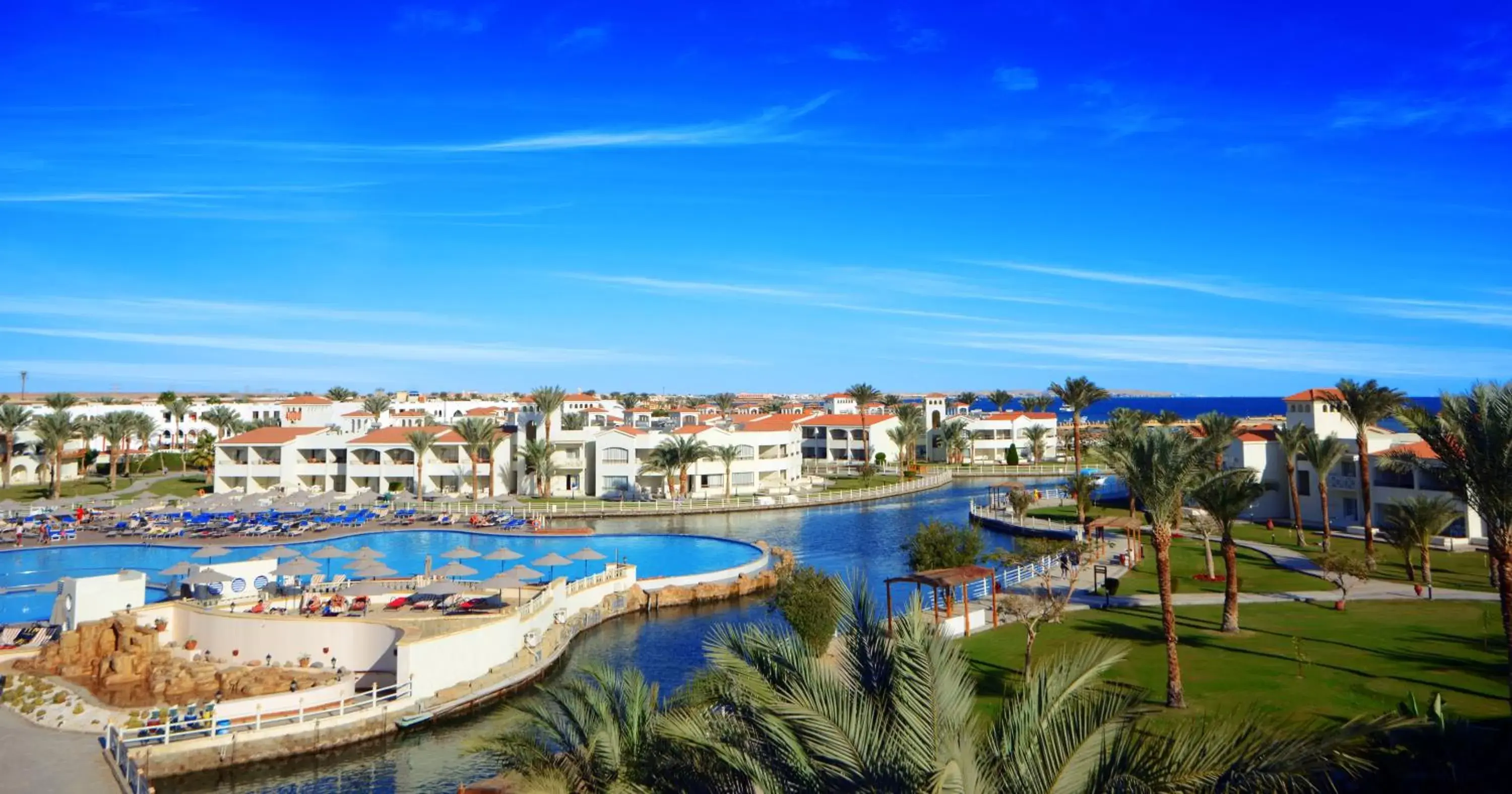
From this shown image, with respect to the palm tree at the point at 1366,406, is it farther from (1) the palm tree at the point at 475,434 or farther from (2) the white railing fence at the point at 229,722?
(1) the palm tree at the point at 475,434

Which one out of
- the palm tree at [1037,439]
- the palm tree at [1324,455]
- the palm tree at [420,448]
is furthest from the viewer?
the palm tree at [1037,439]

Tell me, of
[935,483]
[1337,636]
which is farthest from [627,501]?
[1337,636]

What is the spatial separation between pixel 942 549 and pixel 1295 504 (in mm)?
23961

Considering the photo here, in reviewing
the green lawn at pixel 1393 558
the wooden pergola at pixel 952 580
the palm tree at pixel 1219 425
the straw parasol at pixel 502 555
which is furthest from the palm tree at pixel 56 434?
the green lawn at pixel 1393 558

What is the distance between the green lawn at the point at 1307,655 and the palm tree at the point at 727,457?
4332 cm

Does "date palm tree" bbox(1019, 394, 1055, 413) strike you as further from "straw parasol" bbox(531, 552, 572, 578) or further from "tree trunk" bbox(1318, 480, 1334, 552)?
"straw parasol" bbox(531, 552, 572, 578)

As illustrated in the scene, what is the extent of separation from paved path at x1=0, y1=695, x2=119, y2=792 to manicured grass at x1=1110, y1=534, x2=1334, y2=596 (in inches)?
1119

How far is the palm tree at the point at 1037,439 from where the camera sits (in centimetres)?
9444

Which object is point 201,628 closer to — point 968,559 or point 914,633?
point 968,559

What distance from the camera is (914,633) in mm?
6848

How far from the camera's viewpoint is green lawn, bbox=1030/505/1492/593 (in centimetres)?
3090

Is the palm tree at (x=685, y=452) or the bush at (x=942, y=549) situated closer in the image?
the bush at (x=942, y=549)

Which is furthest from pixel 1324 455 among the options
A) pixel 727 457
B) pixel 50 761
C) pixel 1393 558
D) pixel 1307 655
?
pixel 50 761

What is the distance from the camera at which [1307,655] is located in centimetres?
2128
